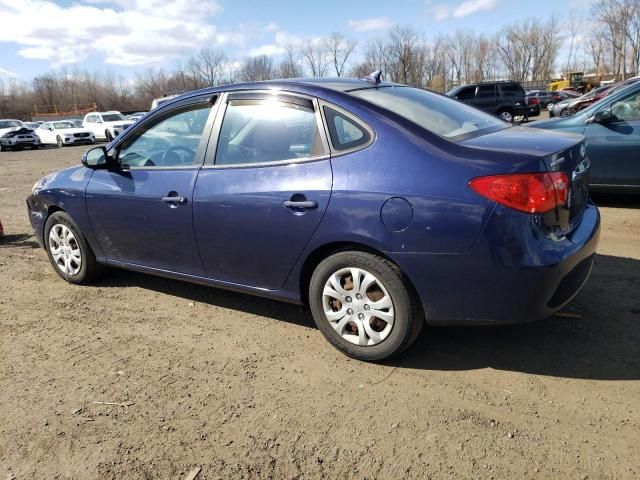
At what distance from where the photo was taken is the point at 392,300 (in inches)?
118

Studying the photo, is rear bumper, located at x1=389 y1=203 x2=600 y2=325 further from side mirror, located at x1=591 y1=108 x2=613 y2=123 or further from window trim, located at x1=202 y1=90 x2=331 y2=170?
side mirror, located at x1=591 y1=108 x2=613 y2=123

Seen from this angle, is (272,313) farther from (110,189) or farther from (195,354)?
(110,189)

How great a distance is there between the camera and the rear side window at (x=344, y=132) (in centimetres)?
307

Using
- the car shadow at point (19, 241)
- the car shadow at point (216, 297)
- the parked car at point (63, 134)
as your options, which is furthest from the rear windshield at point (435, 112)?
the parked car at point (63, 134)

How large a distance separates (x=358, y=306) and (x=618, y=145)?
4881 mm

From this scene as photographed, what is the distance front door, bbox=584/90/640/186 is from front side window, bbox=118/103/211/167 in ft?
16.3

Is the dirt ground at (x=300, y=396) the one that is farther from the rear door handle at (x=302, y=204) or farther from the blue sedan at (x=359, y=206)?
the rear door handle at (x=302, y=204)

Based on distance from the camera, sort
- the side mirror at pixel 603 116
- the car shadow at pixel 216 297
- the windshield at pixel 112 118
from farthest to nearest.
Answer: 1. the windshield at pixel 112 118
2. the side mirror at pixel 603 116
3. the car shadow at pixel 216 297

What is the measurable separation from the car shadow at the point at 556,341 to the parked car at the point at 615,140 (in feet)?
8.54

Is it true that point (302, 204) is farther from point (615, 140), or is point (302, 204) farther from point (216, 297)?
point (615, 140)

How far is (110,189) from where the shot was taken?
423cm

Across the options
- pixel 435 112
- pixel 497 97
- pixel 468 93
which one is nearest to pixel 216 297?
pixel 435 112

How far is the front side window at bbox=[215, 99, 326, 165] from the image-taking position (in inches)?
129

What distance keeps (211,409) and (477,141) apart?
2.14 m
